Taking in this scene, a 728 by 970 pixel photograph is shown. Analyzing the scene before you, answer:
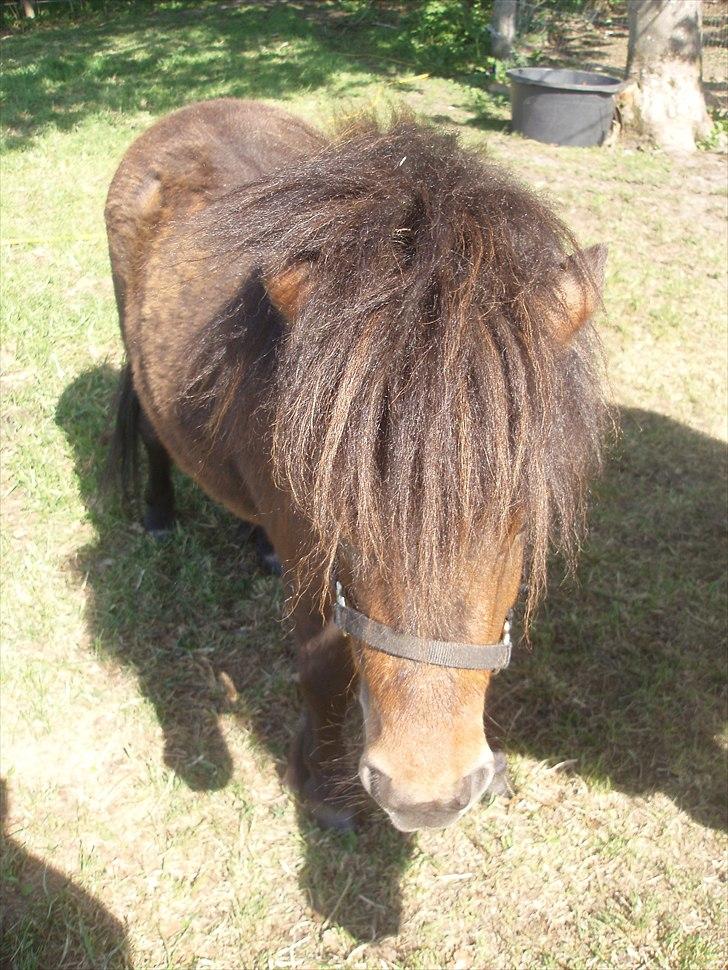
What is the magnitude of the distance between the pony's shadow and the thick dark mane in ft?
4.36

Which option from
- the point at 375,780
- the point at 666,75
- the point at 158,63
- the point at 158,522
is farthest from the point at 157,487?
the point at 158,63

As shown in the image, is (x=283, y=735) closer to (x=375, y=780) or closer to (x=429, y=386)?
(x=375, y=780)

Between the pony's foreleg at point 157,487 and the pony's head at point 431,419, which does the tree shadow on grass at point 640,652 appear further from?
the pony's foreleg at point 157,487

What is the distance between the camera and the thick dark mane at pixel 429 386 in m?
1.28

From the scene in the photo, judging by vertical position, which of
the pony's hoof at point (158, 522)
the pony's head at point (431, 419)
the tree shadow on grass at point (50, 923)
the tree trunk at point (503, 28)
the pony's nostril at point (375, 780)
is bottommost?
the tree shadow on grass at point (50, 923)

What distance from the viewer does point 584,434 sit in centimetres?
146

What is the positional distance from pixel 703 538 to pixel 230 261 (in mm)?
2605

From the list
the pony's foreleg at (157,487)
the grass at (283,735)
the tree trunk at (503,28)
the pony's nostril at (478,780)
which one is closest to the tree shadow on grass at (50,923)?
the grass at (283,735)

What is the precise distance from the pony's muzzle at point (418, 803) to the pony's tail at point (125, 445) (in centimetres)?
238

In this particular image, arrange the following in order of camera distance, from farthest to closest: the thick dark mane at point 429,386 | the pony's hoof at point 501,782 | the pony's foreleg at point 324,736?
the pony's hoof at point 501,782
the pony's foreleg at point 324,736
the thick dark mane at point 429,386

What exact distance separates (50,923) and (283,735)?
2.91 feet

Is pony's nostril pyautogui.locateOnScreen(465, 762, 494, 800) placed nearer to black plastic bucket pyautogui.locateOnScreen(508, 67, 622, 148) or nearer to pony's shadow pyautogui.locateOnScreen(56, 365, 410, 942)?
pony's shadow pyautogui.locateOnScreen(56, 365, 410, 942)

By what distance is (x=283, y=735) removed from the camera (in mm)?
2736

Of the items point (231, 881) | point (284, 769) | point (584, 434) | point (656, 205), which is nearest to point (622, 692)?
point (284, 769)
